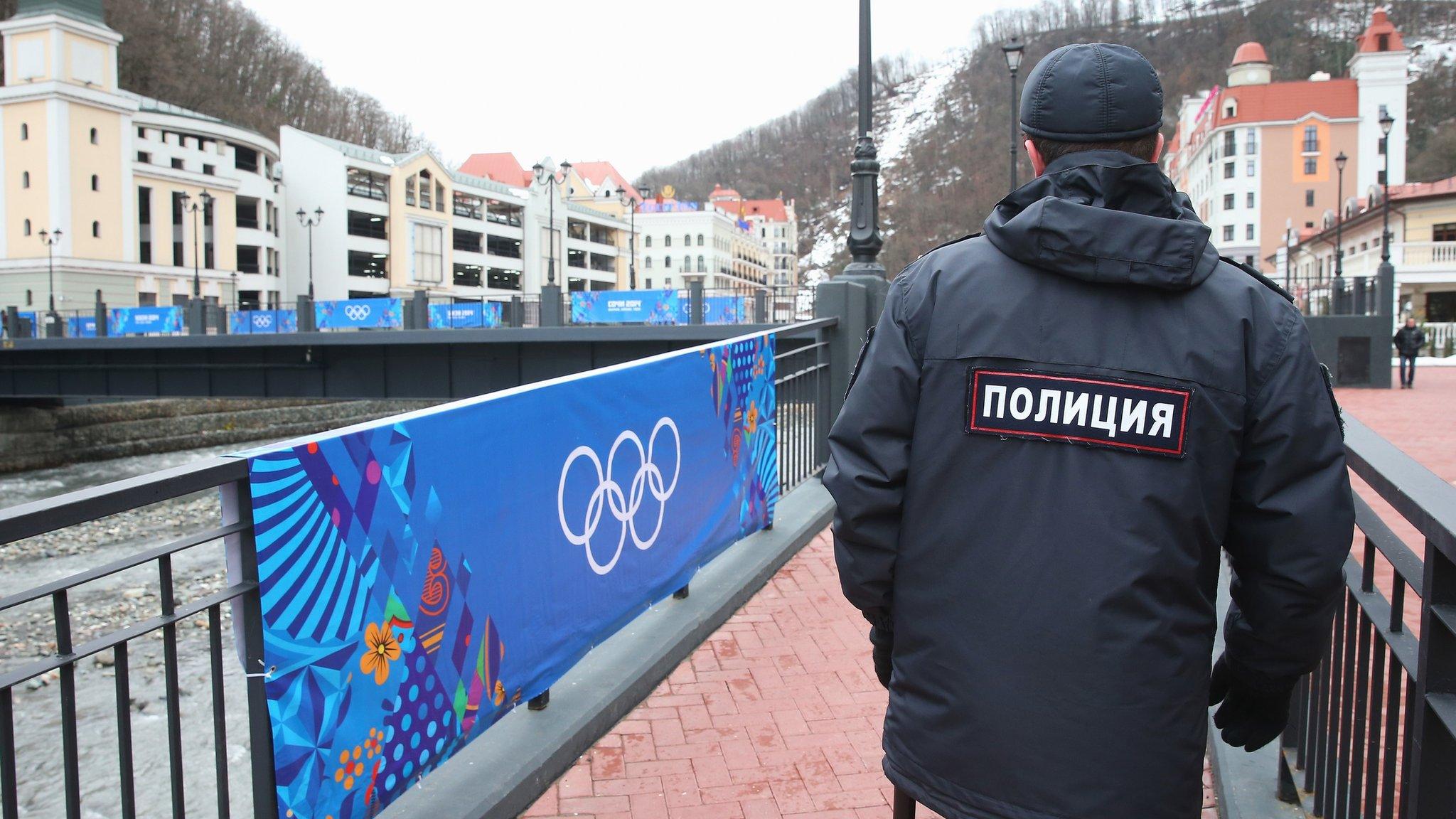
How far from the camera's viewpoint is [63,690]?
1.98 m

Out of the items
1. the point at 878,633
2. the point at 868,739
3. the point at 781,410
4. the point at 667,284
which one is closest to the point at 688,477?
the point at 868,739

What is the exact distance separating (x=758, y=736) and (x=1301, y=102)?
96161mm

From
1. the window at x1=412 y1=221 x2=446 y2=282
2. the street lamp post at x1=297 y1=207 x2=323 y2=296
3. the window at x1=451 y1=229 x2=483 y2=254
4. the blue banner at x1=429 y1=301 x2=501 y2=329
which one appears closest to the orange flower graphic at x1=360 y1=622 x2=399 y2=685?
the blue banner at x1=429 y1=301 x2=501 y2=329

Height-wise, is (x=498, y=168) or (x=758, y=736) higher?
(x=498, y=168)

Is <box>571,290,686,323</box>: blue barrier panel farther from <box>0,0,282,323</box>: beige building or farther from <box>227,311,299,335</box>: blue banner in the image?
<box>0,0,282,323</box>: beige building

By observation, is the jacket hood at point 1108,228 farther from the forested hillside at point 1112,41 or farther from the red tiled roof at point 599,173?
the red tiled roof at point 599,173

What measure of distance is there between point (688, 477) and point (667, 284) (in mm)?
112748

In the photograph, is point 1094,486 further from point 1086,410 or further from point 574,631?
point 574,631

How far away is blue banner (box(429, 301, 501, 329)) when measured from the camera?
2677cm

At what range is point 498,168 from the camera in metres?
117

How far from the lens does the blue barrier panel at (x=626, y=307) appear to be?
80.5 feet

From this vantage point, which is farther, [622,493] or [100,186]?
[100,186]

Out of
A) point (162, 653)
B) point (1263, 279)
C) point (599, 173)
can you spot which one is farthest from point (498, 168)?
point (1263, 279)

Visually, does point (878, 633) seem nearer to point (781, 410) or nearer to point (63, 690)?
point (63, 690)
